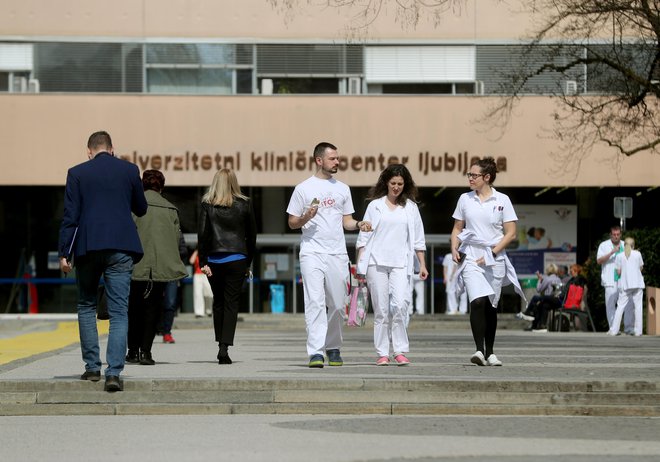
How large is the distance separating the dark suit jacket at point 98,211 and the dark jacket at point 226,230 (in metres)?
2.65

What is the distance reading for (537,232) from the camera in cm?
3556

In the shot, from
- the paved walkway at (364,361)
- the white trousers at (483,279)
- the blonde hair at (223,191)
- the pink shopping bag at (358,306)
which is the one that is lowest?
the paved walkway at (364,361)

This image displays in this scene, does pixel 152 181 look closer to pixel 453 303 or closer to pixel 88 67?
pixel 453 303

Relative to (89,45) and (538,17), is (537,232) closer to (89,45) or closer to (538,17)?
(538,17)

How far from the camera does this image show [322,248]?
518 inches

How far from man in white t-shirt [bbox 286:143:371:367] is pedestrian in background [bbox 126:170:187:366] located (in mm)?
1782

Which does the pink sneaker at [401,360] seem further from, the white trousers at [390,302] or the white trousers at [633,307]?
the white trousers at [633,307]

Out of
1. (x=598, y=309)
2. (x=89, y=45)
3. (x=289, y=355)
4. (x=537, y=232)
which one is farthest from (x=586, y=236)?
(x=289, y=355)

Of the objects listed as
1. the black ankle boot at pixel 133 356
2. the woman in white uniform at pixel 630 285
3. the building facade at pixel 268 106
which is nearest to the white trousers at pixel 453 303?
the building facade at pixel 268 106

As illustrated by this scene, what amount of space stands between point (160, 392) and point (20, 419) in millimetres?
1105

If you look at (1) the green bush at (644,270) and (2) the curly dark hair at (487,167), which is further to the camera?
(1) the green bush at (644,270)

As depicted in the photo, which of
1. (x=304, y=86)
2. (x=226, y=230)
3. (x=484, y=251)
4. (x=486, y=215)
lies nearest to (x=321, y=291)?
(x=226, y=230)

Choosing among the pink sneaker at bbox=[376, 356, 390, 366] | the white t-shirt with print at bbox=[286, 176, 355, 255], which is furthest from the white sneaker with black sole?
the white t-shirt with print at bbox=[286, 176, 355, 255]

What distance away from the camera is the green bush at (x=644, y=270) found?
27891 mm
